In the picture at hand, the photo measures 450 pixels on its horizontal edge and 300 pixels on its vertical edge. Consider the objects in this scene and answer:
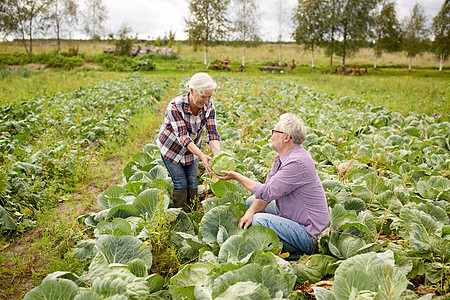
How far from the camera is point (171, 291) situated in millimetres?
2057

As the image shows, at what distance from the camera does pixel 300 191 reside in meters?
2.57

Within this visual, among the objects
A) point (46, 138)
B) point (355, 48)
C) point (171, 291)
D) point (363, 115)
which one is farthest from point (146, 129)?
point (355, 48)

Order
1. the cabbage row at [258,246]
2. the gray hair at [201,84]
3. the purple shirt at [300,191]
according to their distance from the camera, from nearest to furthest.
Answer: the cabbage row at [258,246]
the purple shirt at [300,191]
the gray hair at [201,84]

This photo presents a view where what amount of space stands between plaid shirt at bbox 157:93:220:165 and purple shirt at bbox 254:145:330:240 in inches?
42.7

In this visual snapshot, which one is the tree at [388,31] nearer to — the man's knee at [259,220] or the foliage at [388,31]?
the foliage at [388,31]

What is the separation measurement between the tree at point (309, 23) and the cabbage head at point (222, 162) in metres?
30.1

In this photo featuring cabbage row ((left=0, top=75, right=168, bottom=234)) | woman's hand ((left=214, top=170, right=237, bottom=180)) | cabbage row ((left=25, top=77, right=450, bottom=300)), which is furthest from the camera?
cabbage row ((left=0, top=75, right=168, bottom=234))

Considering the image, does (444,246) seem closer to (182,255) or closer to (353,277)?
(353,277)

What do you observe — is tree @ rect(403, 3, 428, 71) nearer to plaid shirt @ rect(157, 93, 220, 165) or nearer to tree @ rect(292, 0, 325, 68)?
tree @ rect(292, 0, 325, 68)

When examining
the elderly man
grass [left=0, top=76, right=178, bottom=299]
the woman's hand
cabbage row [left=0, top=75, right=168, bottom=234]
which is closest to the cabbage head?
the woman's hand

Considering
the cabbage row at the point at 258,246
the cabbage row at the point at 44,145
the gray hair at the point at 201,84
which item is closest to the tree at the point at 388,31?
the cabbage row at the point at 44,145

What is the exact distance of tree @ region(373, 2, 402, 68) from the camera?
3148cm

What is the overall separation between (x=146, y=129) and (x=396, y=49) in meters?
32.3

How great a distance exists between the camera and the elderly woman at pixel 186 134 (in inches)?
124
